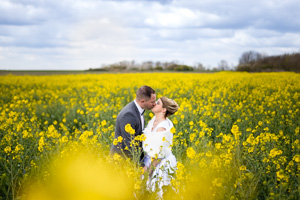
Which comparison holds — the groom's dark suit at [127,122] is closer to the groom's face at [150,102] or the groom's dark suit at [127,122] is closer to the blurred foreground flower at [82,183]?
the groom's face at [150,102]

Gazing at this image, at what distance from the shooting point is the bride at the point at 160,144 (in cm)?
339

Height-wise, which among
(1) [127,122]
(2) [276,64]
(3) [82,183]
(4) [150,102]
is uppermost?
(2) [276,64]

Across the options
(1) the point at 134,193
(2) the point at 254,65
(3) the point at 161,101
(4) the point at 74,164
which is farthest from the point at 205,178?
(2) the point at 254,65

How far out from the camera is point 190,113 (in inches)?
273

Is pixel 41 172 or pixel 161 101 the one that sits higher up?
pixel 161 101

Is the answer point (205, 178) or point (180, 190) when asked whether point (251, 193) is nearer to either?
point (205, 178)

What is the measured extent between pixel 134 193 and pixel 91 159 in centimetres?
96

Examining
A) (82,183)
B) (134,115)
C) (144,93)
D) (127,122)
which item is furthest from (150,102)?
(82,183)

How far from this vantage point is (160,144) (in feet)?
11.4

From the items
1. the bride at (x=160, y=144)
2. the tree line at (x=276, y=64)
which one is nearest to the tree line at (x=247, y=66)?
the tree line at (x=276, y=64)

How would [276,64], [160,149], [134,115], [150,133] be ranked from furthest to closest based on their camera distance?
[276,64], [134,115], [150,133], [160,149]

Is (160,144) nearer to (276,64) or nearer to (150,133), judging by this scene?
(150,133)

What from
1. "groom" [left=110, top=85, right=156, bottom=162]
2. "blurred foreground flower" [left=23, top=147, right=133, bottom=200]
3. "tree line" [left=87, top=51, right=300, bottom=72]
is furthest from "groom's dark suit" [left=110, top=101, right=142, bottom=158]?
"tree line" [left=87, top=51, right=300, bottom=72]

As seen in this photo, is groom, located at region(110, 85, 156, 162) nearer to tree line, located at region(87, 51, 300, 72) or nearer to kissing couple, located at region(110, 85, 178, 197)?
kissing couple, located at region(110, 85, 178, 197)
